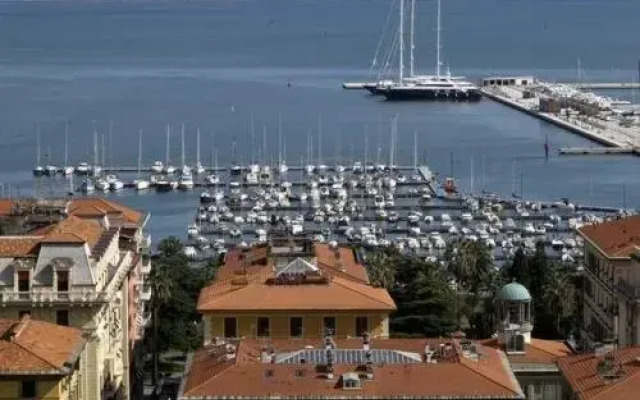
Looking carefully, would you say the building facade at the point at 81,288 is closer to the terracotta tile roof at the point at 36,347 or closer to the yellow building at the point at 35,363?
the terracotta tile roof at the point at 36,347

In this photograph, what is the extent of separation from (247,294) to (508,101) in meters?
159

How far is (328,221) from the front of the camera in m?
104

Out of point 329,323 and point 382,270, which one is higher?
point 329,323

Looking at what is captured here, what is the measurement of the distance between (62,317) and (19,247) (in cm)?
170

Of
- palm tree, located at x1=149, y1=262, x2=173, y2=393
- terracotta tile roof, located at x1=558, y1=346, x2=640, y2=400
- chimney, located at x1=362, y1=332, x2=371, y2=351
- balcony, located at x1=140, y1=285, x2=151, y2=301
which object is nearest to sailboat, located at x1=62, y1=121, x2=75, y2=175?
palm tree, located at x1=149, y1=262, x2=173, y2=393

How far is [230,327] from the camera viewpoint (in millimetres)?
42000

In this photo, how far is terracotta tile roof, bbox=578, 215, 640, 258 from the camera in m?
51.4

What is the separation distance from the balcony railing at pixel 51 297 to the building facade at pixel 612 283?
13274 mm

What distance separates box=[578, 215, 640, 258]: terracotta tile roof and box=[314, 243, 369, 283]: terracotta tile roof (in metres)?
7.11

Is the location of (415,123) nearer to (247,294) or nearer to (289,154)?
(289,154)

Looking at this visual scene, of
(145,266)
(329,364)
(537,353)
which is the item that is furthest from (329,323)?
(145,266)

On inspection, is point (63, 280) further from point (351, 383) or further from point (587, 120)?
point (587, 120)

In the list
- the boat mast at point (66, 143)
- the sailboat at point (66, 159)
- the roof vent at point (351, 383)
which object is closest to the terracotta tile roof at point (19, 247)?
the roof vent at point (351, 383)

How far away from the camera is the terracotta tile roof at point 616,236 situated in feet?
169
